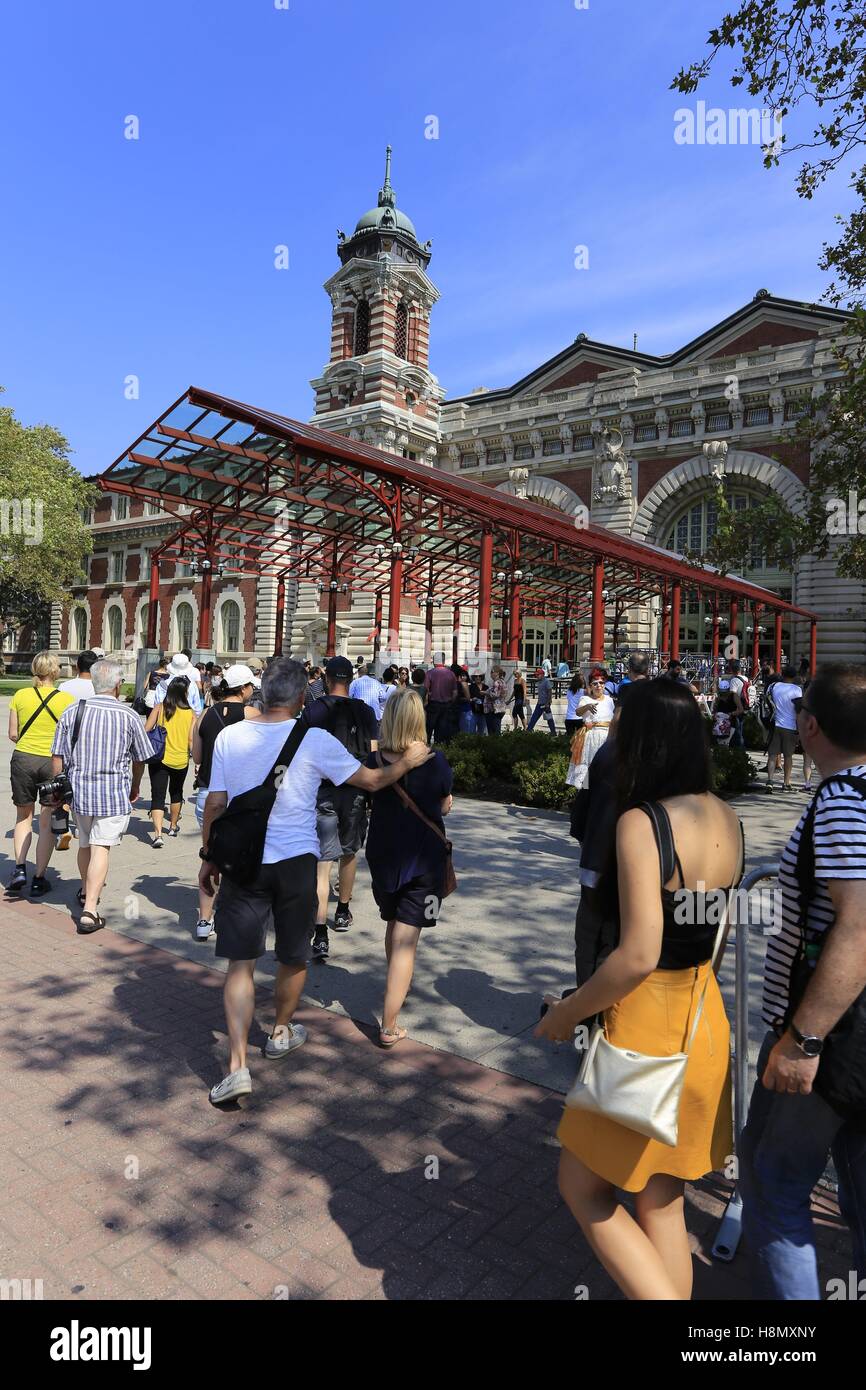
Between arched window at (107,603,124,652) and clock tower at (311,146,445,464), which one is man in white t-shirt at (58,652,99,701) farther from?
arched window at (107,603,124,652)

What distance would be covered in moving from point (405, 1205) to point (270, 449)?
18.8m

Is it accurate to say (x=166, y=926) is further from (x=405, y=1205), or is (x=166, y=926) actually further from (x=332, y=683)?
(x=405, y=1205)

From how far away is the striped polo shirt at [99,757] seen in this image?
598cm

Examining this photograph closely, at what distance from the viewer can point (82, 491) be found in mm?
42688

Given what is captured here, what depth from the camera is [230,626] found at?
46406 mm

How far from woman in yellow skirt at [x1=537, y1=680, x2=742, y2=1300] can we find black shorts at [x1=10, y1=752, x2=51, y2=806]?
5.91 metres

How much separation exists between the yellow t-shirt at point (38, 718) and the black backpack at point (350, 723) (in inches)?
104

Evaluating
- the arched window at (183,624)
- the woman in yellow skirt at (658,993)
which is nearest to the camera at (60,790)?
the woman in yellow skirt at (658,993)

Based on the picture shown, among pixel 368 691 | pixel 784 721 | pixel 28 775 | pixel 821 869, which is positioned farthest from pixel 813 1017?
pixel 784 721

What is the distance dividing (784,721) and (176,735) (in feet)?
30.0

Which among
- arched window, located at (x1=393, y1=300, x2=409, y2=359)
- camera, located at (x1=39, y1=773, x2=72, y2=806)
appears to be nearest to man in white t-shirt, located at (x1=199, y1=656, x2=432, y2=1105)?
camera, located at (x1=39, y1=773, x2=72, y2=806)

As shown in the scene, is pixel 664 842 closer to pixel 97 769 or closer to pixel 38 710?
pixel 97 769

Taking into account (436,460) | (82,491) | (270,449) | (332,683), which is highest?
(436,460)
